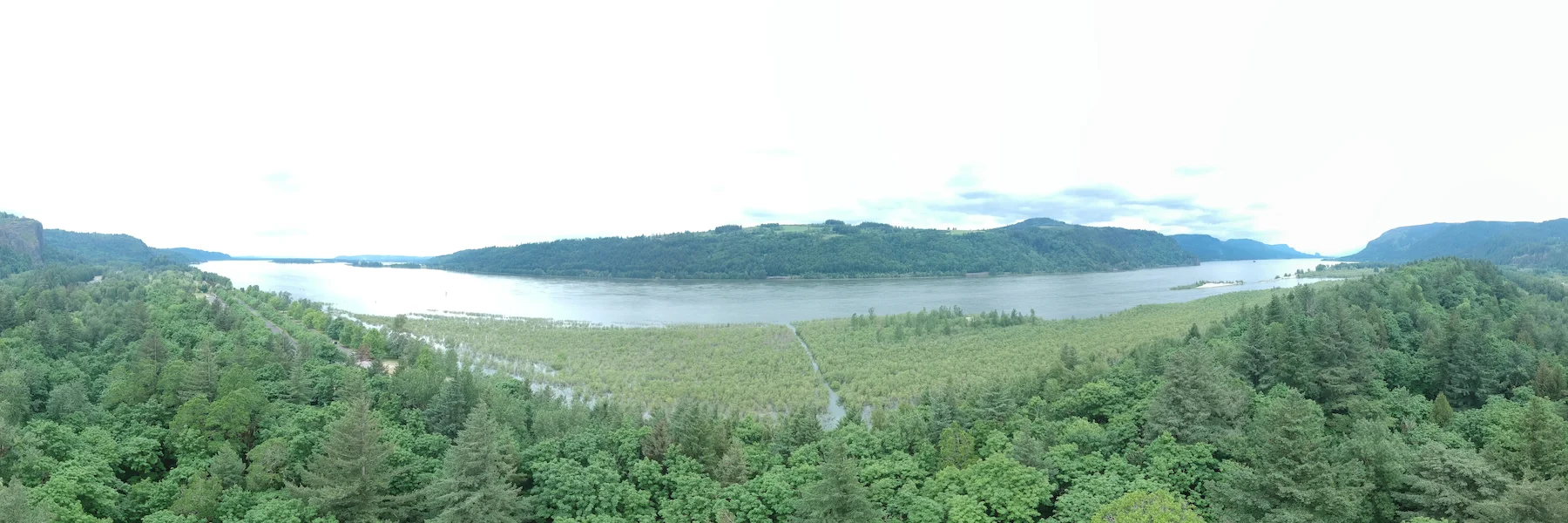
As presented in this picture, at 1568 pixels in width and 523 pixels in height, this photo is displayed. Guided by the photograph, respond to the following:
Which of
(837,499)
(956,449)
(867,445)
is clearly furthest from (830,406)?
(837,499)

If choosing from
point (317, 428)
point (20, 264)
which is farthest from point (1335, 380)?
point (20, 264)

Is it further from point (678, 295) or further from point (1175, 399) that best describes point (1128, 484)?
point (678, 295)

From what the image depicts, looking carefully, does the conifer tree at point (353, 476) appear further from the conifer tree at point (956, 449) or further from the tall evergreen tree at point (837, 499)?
the conifer tree at point (956, 449)

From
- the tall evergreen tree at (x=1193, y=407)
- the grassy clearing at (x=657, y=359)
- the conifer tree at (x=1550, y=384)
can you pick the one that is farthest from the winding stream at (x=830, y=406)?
the conifer tree at (x=1550, y=384)

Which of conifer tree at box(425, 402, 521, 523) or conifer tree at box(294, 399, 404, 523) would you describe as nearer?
conifer tree at box(425, 402, 521, 523)

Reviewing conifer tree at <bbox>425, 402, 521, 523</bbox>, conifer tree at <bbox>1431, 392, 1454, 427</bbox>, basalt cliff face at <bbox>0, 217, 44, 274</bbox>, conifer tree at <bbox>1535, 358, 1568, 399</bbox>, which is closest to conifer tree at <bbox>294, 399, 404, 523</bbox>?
conifer tree at <bbox>425, 402, 521, 523</bbox>

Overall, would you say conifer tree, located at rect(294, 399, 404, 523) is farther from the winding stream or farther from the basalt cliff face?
the basalt cliff face
